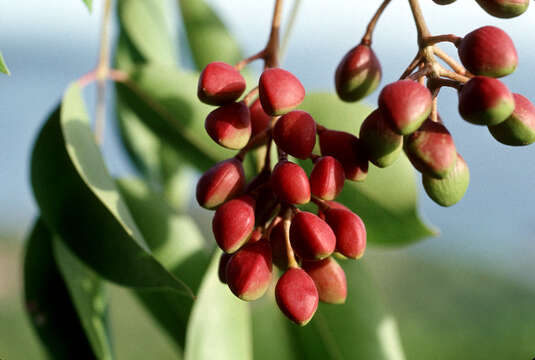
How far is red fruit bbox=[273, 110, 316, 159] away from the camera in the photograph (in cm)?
51

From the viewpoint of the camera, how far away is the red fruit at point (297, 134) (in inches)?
20.0

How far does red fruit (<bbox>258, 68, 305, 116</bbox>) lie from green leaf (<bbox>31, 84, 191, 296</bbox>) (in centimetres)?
18

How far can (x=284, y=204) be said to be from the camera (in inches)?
21.0

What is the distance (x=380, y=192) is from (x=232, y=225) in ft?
1.02

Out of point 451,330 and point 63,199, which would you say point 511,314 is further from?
point 63,199

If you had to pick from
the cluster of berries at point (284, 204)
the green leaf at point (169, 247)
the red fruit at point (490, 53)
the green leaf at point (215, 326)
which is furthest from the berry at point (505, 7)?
the green leaf at point (169, 247)

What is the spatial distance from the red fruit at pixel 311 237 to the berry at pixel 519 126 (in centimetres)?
15

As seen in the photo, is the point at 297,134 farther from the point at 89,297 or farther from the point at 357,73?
the point at 89,297

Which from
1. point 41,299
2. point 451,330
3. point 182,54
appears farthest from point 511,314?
point 41,299

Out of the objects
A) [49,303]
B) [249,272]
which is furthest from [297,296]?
[49,303]

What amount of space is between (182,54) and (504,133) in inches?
34.6

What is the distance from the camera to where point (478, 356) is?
11.3ft

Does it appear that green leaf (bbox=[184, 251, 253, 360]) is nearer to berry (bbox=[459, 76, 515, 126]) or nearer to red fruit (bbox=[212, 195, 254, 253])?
red fruit (bbox=[212, 195, 254, 253])

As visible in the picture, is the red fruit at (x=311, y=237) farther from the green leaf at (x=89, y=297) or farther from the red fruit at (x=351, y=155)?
the green leaf at (x=89, y=297)
